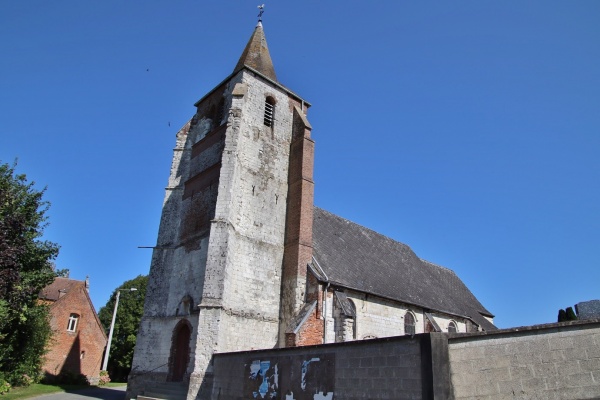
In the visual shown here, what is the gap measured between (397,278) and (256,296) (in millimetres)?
9437

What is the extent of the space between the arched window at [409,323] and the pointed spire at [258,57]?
1403 cm

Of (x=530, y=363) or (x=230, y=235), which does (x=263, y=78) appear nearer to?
(x=230, y=235)

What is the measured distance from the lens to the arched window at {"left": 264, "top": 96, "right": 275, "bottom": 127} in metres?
21.1

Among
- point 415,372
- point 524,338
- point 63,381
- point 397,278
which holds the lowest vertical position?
point 63,381

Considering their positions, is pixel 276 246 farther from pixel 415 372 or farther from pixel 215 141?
pixel 415 372

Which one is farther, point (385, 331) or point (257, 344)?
point (385, 331)

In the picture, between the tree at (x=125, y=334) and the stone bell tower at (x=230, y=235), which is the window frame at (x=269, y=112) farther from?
the tree at (x=125, y=334)

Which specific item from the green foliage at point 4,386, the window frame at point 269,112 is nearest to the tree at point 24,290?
the green foliage at point 4,386

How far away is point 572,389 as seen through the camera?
6.91m

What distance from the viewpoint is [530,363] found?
7.27 m

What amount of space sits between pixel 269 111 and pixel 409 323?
12.9m

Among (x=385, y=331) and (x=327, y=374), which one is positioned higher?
(x=385, y=331)

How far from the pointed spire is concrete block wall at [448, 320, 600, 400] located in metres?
17.6

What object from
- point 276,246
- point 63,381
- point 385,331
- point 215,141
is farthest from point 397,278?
point 63,381
